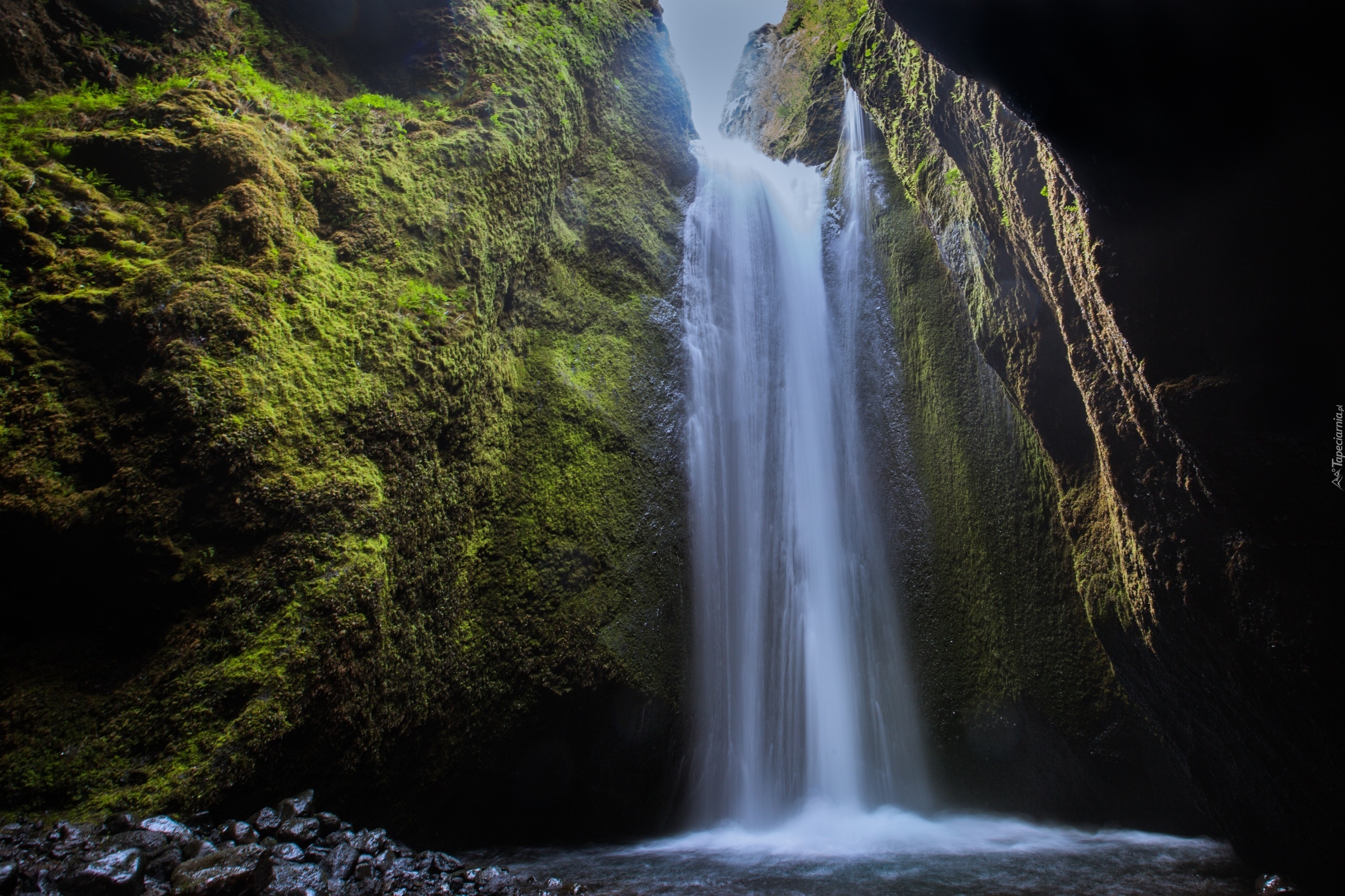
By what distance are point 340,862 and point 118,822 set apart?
1011 millimetres

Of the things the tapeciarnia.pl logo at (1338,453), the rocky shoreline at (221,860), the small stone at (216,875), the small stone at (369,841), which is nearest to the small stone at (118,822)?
the rocky shoreline at (221,860)

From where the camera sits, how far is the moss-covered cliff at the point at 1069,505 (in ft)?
11.3

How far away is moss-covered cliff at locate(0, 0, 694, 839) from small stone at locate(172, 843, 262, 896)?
1.29 ft

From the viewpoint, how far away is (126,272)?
338 centimetres

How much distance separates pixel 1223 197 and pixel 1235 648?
314cm

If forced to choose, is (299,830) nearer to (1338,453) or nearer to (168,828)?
(168,828)

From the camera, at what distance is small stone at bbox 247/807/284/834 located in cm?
288

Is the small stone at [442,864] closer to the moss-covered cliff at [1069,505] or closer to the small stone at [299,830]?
the small stone at [299,830]

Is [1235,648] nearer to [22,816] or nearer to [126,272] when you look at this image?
[22,816]

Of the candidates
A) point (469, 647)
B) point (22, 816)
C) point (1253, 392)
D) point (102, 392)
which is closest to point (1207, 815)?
point (1253, 392)

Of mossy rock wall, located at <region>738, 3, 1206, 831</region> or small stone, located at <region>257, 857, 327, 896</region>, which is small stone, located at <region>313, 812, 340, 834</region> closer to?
small stone, located at <region>257, 857, 327, 896</region>

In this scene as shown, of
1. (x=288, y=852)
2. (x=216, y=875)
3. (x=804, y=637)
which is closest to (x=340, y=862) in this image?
(x=288, y=852)

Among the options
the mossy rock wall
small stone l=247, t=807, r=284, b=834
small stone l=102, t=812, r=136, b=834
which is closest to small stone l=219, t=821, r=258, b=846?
small stone l=247, t=807, r=284, b=834

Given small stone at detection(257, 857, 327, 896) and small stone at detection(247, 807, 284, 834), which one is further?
small stone at detection(247, 807, 284, 834)
